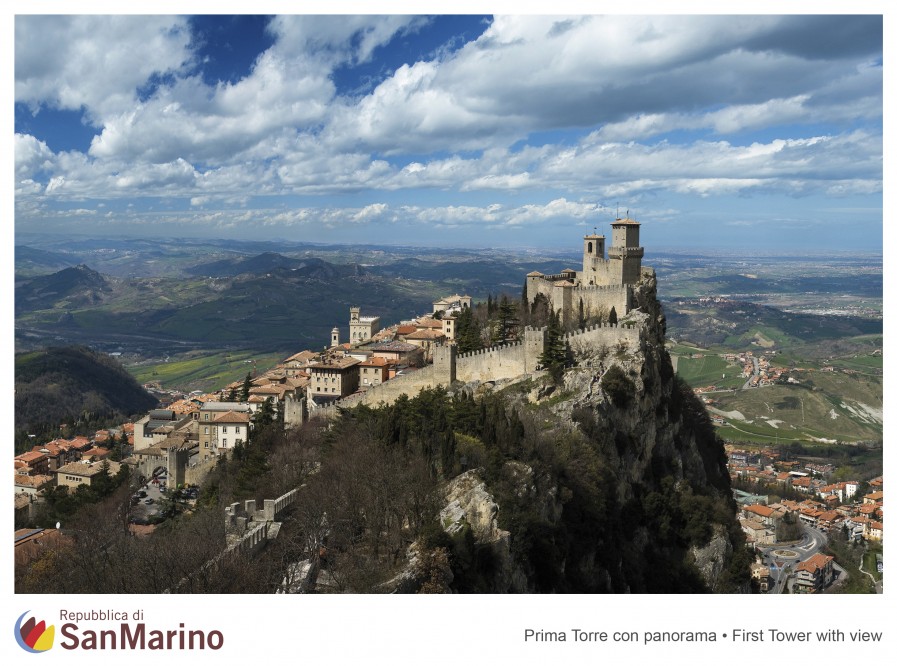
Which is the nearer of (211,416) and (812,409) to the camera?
(211,416)

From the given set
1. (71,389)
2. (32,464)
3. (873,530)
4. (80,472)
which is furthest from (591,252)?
(71,389)

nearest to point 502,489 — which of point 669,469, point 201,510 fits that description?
point 201,510

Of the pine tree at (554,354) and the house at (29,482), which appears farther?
the house at (29,482)

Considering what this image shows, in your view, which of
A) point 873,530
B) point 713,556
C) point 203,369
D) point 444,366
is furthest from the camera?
point 203,369

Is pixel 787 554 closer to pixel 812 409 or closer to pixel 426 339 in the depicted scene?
pixel 426 339

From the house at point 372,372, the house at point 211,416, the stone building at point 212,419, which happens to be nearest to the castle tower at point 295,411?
the stone building at point 212,419

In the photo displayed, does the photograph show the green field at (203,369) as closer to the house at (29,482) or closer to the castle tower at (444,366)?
the house at (29,482)

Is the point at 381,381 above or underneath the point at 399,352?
underneath

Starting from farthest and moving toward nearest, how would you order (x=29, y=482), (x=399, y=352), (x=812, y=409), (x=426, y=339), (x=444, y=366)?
(x=812, y=409) → (x=426, y=339) → (x=29, y=482) → (x=399, y=352) → (x=444, y=366)

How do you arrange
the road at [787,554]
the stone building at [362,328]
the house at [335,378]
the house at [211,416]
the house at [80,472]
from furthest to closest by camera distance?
the stone building at [362,328], the road at [787,554], the house at [80,472], the house at [211,416], the house at [335,378]
